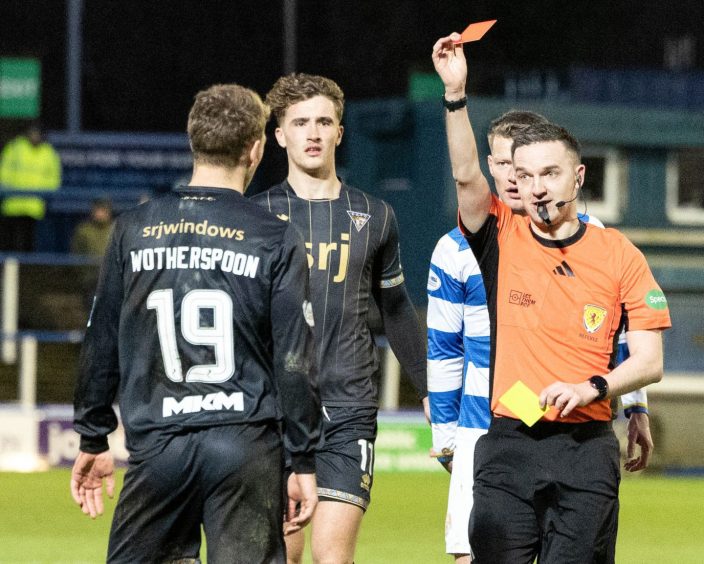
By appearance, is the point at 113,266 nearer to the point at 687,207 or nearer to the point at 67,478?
the point at 67,478

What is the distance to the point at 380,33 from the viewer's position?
30.9 meters

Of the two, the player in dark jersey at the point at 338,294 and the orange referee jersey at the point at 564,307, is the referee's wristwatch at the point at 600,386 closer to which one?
the orange referee jersey at the point at 564,307

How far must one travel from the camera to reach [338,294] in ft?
21.4

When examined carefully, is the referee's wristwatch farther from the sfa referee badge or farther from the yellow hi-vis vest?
the yellow hi-vis vest

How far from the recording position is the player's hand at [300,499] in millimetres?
4793

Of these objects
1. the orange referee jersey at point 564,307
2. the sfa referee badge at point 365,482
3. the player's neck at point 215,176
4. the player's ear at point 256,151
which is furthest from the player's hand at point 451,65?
the sfa referee badge at point 365,482

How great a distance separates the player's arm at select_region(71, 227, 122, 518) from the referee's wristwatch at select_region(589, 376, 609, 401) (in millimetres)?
1535

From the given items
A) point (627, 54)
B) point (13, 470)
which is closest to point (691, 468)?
point (13, 470)

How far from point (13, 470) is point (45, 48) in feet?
55.4

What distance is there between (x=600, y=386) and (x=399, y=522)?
6773 mm

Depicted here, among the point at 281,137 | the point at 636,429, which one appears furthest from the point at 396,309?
the point at 636,429

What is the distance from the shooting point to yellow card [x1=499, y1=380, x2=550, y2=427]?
505 centimetres

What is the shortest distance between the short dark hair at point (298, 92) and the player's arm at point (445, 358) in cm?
90

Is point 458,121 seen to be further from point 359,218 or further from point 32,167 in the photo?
point 32,167
